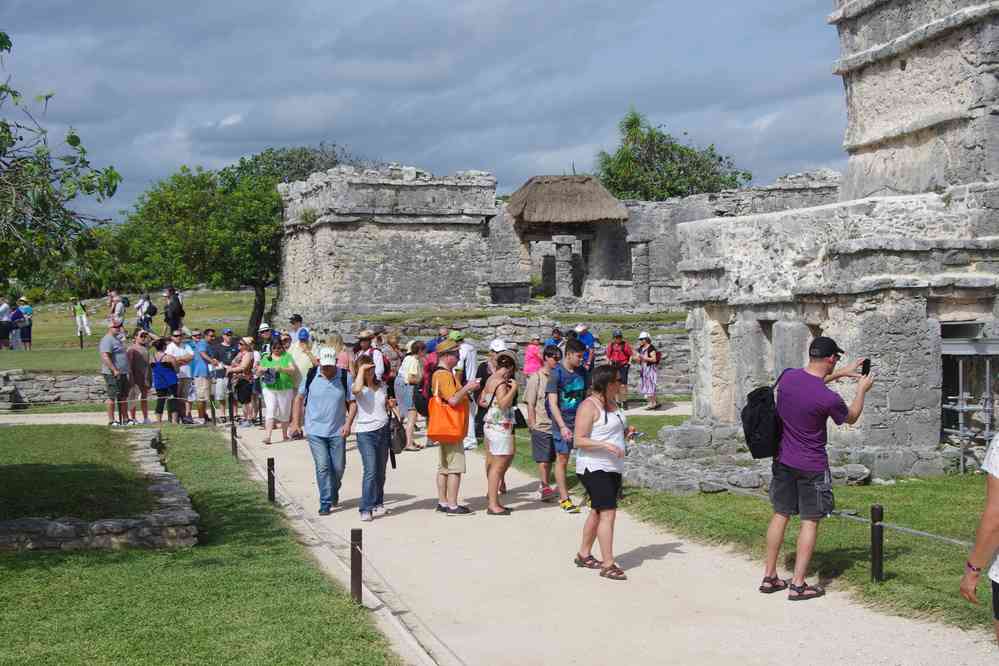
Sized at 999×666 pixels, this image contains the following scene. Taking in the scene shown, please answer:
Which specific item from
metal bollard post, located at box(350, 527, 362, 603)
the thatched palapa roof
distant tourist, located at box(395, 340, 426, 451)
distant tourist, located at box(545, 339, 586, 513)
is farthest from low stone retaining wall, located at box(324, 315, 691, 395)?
metal bollard post, located at box(350, 527, 362, 603)

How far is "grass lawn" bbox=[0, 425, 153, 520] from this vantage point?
34.4ft

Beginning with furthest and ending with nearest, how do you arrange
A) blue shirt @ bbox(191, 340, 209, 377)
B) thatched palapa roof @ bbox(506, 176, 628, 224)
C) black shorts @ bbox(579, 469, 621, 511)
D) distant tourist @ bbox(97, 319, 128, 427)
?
thatched palapa roof @ bbox(506, 176, 628, 224) < blue shirt @ bbox(191, 340, 209, 377) < distant tourist @ bbox(97, 319, 128, 427) < black shorts @ bbox(579, 469, 621, 511)

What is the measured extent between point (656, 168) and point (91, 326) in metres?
25.9

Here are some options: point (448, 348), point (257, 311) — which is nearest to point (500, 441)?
point (448, 348)

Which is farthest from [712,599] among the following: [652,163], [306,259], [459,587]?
[652,163]

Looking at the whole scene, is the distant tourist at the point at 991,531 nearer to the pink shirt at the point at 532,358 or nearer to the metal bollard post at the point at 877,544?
the metal bollard post at the point at 877,544

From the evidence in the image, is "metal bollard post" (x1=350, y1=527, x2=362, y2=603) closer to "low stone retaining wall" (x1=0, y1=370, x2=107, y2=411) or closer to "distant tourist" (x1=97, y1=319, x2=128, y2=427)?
"distant tourist" (x1=97, y1=319, x2=128, y2=427)

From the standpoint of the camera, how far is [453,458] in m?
11.2

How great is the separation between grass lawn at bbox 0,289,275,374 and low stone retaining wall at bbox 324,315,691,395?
5.99 meters

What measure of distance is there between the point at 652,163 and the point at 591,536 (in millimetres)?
45276

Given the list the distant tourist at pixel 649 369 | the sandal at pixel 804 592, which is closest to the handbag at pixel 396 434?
Answer: the sandal at pixel 804 592

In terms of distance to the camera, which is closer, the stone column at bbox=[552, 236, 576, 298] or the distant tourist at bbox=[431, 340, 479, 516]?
the distant tourist at bbox=[431, 340, 479, 516]

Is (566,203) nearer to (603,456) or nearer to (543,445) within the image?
(543,445)

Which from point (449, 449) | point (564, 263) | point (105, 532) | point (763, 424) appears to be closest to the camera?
point (763, 424)
